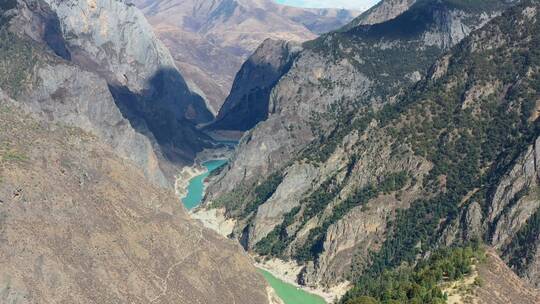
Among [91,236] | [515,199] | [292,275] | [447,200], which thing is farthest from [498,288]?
[292,275]

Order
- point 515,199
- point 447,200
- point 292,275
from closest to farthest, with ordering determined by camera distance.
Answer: point 515,199 → point 447,200 → point 292,275

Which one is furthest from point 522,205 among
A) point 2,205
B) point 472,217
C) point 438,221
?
point 2,205

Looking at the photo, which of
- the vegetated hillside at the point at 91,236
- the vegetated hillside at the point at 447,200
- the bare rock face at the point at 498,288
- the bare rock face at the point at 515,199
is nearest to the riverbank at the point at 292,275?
the vegetated hillside at the point at 447,200

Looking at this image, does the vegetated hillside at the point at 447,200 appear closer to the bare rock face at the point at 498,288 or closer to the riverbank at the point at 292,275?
the riverbank at the point at 292,275

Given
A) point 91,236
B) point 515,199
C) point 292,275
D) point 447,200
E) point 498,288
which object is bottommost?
point 292,275

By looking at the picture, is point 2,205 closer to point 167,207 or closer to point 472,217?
point 167,207

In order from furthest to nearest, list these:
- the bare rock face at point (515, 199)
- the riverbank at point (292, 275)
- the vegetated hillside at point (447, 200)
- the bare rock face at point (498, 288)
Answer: the riverbank at point (292, 275), the vegetated hillside at point (447, 200), the bare rock face at point (515, 199), the bare rock face at point (498, 288)

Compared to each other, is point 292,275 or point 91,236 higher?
point 91,236

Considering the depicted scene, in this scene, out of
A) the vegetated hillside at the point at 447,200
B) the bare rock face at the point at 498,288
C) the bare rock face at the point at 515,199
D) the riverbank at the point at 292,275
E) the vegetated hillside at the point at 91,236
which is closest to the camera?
the bare rock face at the point at 498,288

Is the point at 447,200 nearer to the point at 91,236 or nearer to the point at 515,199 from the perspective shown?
the point at 515,199
